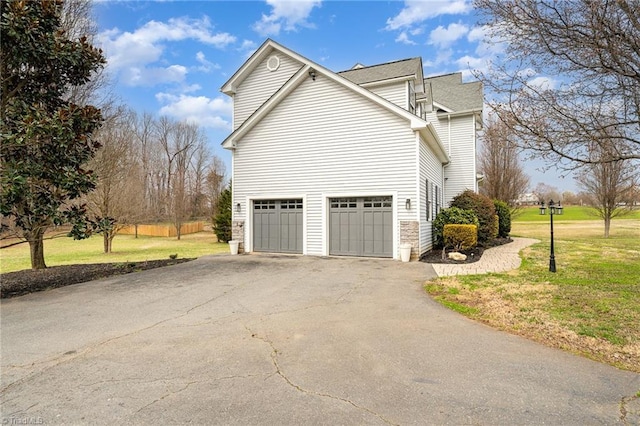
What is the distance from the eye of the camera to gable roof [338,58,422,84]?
1401 cm

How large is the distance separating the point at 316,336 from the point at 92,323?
11.7 feet

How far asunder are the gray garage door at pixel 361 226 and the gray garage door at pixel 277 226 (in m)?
1.47

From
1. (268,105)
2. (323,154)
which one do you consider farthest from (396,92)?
(268,105)

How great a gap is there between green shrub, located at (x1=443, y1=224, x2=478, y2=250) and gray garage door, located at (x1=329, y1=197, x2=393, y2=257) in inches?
95.1

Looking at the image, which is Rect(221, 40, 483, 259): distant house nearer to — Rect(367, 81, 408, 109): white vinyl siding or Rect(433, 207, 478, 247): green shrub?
Rect(367, 81, 408, 109): white vinyl siding

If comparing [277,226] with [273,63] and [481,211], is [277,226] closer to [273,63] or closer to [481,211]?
[273,63]

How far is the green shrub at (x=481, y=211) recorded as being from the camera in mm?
15742

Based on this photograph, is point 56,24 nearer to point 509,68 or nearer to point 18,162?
point 18,162

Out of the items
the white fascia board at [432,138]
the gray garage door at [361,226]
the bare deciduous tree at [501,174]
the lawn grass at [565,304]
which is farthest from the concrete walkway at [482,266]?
the bare deciduous tree at [501,174]

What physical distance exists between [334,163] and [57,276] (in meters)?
9.20

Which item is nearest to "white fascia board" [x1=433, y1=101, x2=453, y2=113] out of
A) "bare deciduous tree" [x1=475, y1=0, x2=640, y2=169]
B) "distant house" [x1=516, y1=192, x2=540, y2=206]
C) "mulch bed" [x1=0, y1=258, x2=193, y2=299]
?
"distant house" [x1=516, y1=192, x2=540, y2=206]

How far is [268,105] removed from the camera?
1359cm

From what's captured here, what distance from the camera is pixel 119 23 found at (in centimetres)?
1239

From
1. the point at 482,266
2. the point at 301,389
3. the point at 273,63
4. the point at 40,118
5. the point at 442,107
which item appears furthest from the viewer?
the point at 442,107
